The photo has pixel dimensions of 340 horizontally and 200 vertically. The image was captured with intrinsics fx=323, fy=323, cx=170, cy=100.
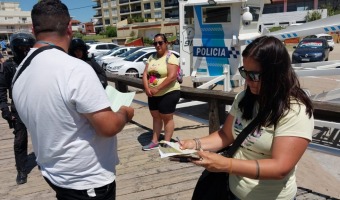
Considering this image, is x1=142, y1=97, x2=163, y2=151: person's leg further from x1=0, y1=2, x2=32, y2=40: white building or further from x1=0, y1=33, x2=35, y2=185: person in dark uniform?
x1=0, y1=2, x2=32, y2=40: white building

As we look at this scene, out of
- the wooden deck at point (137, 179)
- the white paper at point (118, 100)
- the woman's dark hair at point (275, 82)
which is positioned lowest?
the wooden deck at point (137, 179)

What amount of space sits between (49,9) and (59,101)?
1.43 feet

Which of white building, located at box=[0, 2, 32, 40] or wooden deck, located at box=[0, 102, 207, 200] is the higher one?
white building, located at box=[0, 2, 32, 40]

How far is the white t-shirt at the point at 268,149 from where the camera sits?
1523 millimetres

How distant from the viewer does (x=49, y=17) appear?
1.51 m

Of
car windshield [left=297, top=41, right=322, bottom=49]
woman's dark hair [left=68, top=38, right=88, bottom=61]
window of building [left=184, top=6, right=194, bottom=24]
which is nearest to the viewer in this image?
woman's dark hair [left=68, top=38, right=88, bottom=61]

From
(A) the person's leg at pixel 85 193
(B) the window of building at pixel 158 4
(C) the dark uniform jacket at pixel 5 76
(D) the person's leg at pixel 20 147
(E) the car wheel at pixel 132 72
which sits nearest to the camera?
(A) the person's leg at pixel 85 193

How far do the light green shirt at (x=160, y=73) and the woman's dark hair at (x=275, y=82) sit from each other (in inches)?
109

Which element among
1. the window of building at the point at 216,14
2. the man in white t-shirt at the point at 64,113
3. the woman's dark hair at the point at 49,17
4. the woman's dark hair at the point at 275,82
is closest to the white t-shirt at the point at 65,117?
the man in white t-shirt at the point at 64,113

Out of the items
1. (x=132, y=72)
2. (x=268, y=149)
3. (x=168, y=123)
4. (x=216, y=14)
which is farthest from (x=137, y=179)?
(x=132, y=72)

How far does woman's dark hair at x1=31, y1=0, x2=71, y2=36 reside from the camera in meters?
1.51

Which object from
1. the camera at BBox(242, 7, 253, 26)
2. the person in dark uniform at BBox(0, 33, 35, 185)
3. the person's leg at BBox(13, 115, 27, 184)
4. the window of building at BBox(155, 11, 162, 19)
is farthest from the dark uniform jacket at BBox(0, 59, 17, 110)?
the window of building at BBox(155, 11, 162, 19)

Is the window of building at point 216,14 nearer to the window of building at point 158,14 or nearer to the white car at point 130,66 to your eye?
the white car at point 130,66

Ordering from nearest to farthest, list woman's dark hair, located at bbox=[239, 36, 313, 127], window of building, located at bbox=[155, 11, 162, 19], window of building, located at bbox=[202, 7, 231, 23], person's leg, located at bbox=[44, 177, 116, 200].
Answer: woman's dark hair, located at bbox=[239, 36, 313, 127] < person's leg, located at bbox=[44, 177, 116, 200] < window of building, located at bbox=[202, 7, 231, 23] < window of building, located at bbox=[155, 11, 162, 19]
